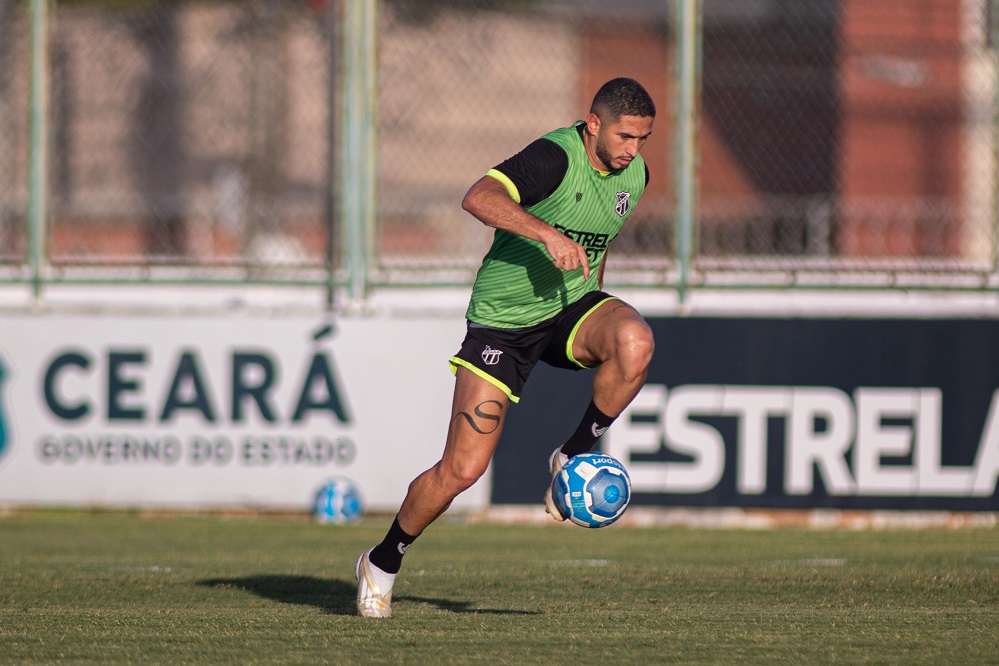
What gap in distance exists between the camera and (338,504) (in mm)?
10492

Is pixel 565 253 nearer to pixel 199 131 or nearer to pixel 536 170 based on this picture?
pixel 536 170

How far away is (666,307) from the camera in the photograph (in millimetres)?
10805

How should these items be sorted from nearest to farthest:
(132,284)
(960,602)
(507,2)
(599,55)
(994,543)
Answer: (960,602) < (994,543) < (132,284) < (507,2) < (599,55)

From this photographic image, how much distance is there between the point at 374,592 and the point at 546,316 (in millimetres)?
1468

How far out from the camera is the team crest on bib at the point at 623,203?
644 cm

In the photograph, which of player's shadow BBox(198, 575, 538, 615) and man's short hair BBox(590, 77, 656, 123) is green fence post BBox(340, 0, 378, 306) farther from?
man's short hair BBox(590, 77, 656, 123)

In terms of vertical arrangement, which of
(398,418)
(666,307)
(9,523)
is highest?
(666,307)

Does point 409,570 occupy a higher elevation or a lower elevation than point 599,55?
lower

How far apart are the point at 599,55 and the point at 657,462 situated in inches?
378

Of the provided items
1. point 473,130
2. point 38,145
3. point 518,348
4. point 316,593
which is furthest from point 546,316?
point 473,130

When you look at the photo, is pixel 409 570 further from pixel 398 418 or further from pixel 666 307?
pixel 666 307

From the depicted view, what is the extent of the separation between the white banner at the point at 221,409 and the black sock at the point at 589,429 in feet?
13.4

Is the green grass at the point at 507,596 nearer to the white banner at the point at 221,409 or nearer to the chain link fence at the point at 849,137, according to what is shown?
the white banner at the point at 221,409

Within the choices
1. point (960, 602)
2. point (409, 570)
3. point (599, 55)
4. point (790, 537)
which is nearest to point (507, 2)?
point (599, 55)
